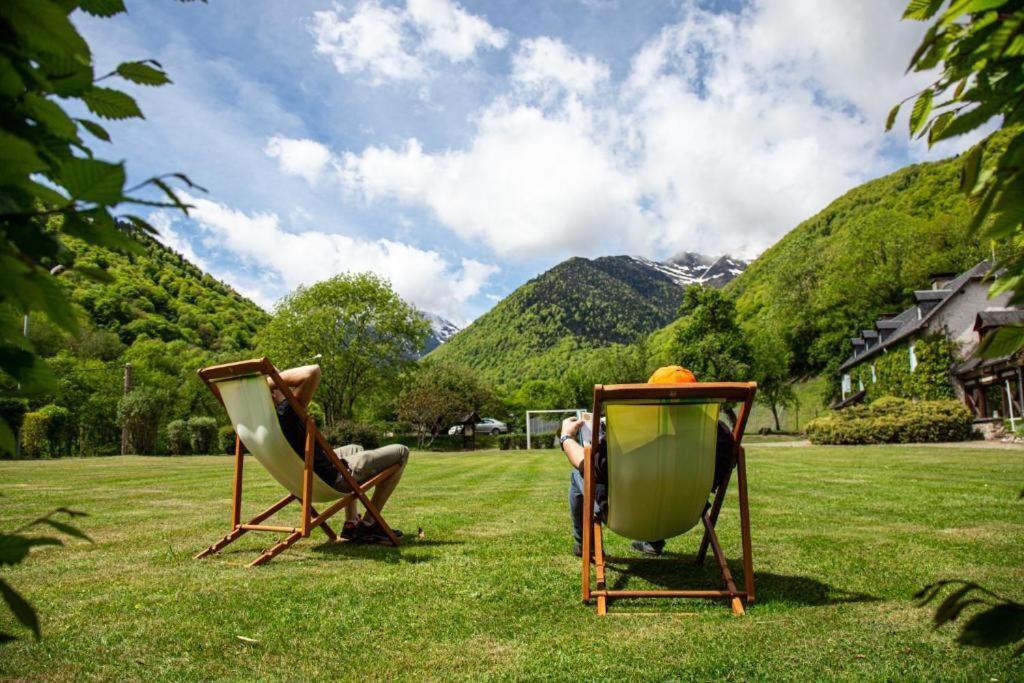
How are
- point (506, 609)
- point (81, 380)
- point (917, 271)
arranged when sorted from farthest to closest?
point (917, 271), point (81, 380), point (506, 609)

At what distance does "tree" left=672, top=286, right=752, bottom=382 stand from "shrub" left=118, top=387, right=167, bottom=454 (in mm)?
29903

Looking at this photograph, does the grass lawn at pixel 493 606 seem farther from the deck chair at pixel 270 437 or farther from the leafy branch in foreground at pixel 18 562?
the leafy branch in foreground at pixel 18 562

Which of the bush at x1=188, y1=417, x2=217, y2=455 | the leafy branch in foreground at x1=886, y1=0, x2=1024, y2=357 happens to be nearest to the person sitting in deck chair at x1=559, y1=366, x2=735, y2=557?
the leafy branch in foreground at x1=886, y1=0, x2=1024, y2=357

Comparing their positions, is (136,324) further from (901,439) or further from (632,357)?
(901,439)

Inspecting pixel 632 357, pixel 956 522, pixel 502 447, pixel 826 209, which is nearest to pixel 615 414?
pixel 956 522

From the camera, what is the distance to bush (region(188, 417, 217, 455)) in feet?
102

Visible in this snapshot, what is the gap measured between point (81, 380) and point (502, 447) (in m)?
22.3

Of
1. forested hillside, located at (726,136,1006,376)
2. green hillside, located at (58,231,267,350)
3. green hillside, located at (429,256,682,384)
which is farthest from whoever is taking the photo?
green hillside, located at (429,256,682,384)

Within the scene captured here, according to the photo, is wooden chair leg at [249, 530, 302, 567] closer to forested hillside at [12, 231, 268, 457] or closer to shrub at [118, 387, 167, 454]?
forested hillside at [12, 231, 268, 457]

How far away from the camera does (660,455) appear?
338 centimetres

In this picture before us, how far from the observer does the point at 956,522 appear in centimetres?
569

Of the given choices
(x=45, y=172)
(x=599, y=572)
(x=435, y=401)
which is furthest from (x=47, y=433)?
(x=45, y=172)

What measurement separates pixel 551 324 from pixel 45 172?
11386cm

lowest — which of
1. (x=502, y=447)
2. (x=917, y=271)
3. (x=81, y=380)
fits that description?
(x=502, y=447)
